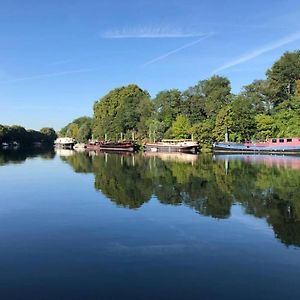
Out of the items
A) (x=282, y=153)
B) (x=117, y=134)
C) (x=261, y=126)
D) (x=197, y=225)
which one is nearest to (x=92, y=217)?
(x=197, y=225)

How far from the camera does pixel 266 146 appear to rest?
7738cm

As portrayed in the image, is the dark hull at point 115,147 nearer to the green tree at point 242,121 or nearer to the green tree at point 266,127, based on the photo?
the green tree at point 242,121

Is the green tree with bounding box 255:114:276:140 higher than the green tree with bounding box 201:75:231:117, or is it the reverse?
the green tree with bounding box 201:75:231:117

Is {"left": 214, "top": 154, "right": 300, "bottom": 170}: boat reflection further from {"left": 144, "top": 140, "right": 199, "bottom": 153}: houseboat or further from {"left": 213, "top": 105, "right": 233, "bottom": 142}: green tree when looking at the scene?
{"left": 144, "top": 140, "right": 199, "bottom": 153}: houseboat

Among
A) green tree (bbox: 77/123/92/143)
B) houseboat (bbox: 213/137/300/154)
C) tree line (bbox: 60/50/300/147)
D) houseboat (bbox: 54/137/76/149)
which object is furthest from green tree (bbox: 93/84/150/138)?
houseboat (bbox: 213/137/300/154)

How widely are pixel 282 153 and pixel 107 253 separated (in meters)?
64.4

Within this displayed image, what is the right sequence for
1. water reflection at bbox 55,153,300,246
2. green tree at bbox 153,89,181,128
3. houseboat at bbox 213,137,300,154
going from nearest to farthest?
water reflection at bbox 55,153,300,246, houseboat at bbox 213,137,300,154, green tree at bbox 153,89,181,128

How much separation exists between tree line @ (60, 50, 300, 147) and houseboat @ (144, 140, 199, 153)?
2.44m

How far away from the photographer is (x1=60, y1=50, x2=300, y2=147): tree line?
278ft

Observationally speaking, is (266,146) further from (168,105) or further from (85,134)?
(85,134)

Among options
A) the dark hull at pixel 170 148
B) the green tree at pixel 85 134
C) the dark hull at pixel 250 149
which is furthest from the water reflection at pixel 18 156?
the green tree at pixel 85 134

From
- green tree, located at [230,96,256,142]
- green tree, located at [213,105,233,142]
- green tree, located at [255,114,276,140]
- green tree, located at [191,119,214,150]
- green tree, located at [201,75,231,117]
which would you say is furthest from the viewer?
green tree, located at [201,75,231,117]

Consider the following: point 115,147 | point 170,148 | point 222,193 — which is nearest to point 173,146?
point 170,148

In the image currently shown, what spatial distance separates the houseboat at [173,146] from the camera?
91812 mm
